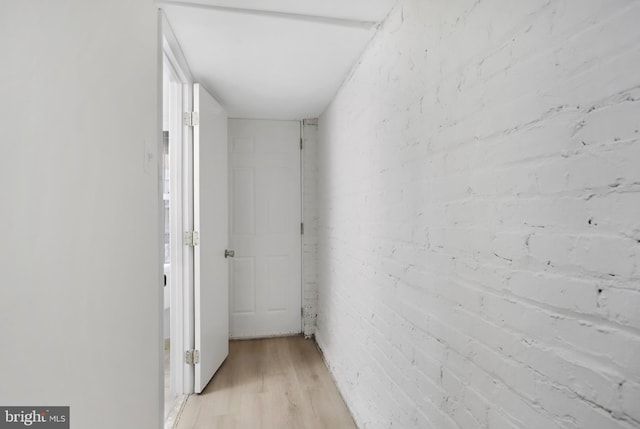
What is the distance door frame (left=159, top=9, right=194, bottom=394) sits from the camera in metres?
2.30

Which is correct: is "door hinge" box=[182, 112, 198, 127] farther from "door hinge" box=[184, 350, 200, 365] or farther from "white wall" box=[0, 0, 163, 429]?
"door hinge" box=[184, 350, 200, 365]

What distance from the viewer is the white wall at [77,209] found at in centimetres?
65

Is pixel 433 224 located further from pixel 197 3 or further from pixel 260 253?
pixel 260 253

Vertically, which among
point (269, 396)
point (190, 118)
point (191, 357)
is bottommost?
point (269, 396)

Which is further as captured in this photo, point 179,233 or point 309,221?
point 309,221

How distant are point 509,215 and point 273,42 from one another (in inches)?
63.0

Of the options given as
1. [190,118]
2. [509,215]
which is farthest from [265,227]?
[509,215]

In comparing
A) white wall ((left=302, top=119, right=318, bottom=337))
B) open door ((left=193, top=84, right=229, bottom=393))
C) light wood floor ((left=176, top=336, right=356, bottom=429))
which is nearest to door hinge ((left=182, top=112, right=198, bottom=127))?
open door ((left=193, top=84, right=229, bottom=393))

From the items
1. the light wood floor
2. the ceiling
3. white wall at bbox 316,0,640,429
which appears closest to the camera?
white wall at bbox 316,0,640,429

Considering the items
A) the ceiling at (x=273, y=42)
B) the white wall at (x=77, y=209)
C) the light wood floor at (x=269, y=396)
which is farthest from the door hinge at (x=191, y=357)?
the ceiling at (x=273, y=42)

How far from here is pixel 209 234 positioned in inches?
98.0

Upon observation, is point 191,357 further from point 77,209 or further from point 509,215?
point 509,215

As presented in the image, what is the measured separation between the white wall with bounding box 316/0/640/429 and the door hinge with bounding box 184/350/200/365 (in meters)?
1.38

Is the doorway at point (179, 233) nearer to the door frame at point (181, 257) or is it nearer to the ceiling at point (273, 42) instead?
the door frame at point (181, 257)
